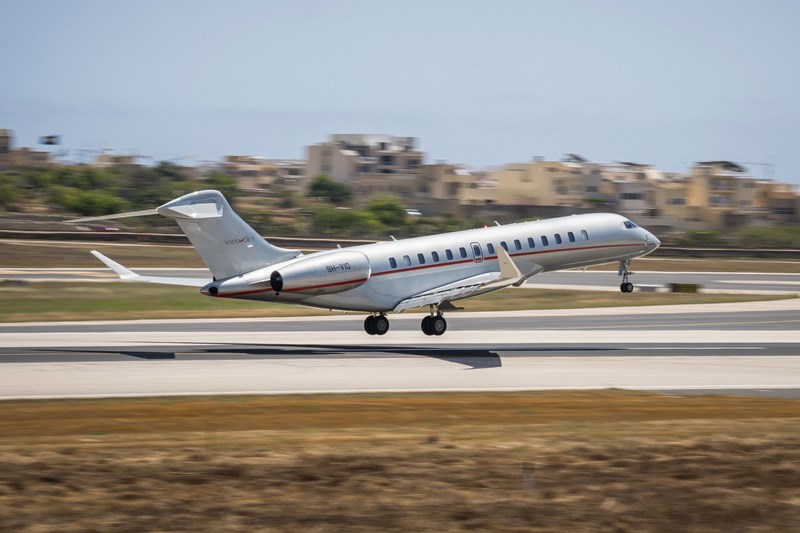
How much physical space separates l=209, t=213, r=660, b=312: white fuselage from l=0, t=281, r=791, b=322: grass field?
30.4 feet

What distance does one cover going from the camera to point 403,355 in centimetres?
3206

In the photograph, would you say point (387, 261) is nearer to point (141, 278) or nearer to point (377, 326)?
point (377, 326)

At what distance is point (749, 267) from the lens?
79.3 metres

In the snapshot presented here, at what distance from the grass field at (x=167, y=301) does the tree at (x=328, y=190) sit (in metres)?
118

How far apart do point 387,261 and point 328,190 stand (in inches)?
5764

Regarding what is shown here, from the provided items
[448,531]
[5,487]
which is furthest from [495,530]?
[5,487]

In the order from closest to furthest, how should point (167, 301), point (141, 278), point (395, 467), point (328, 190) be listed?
point (395, 467)
point (141, 278)
point (167, 301)
point (328, 190)

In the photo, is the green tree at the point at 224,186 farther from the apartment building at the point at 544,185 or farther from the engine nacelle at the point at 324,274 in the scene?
the engine nacelle at the point at 324,274

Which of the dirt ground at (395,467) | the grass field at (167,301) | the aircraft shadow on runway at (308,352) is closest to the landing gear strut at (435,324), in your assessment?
the aircraft shadow on runway at (308,352)

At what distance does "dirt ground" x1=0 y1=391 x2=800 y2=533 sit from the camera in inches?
545

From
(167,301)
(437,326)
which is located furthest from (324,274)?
(167,301)

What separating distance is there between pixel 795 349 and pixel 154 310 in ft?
86.4

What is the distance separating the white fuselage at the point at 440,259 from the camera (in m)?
33.3

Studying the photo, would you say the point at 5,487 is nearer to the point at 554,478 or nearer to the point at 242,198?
the point at 554,478
